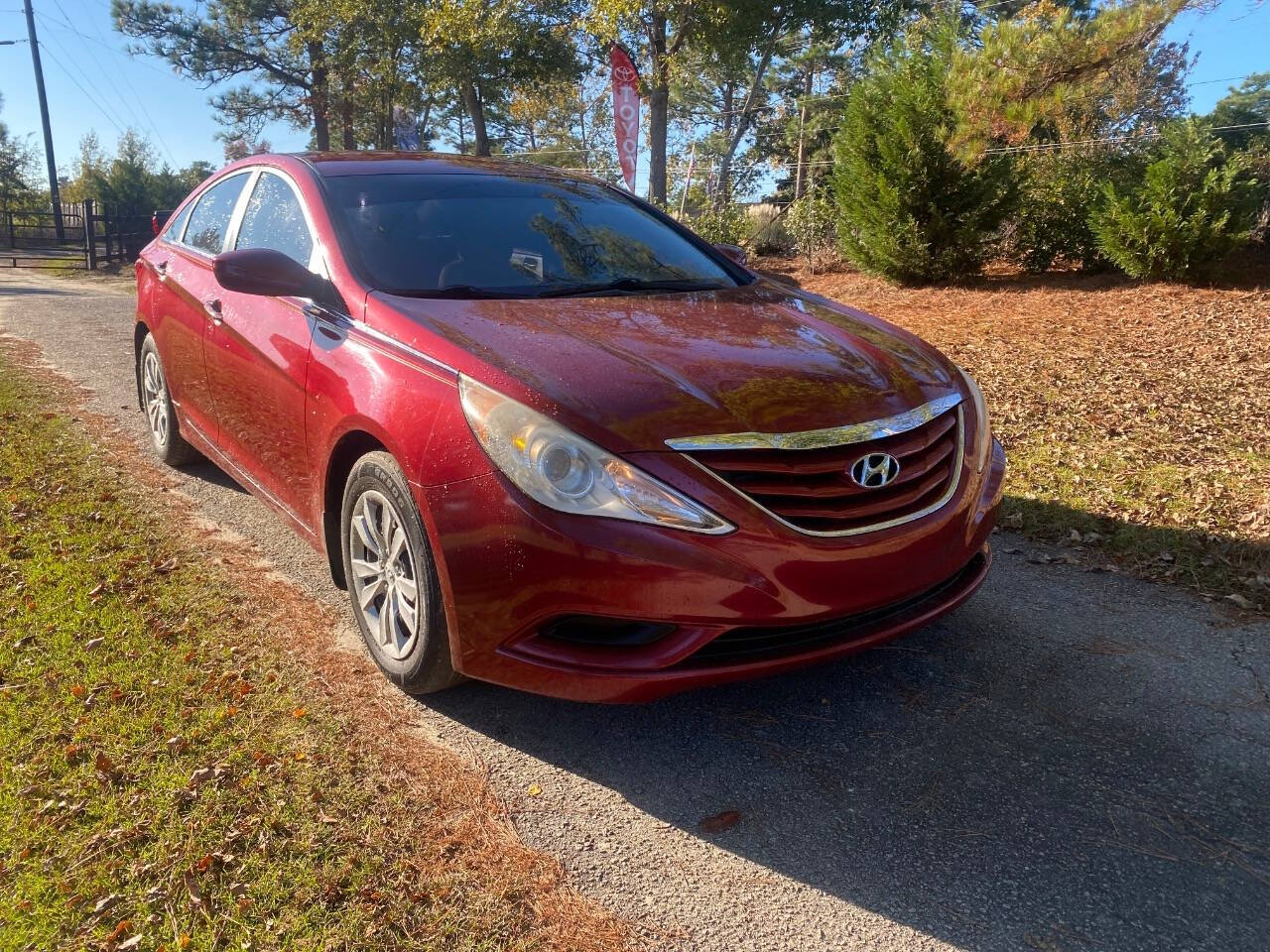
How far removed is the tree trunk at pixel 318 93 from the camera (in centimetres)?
2688

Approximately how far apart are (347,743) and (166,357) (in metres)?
3.01

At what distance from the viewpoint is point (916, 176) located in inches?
426

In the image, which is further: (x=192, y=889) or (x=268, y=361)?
(x=268, y=361)

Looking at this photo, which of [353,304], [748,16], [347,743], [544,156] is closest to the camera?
[347,743]

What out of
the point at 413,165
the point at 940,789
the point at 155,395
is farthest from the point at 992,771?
the point at 155,395

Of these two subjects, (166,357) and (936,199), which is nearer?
(166,357)

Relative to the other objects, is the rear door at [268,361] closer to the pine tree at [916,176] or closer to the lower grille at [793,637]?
the lower grille at [793,637]

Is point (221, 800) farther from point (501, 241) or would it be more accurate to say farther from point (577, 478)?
point (501, 241)

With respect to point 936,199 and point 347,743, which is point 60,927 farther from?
point 936,199

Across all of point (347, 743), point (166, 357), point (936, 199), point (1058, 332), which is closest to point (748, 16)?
point (936, 199)

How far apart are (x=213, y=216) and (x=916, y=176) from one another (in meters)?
8.40

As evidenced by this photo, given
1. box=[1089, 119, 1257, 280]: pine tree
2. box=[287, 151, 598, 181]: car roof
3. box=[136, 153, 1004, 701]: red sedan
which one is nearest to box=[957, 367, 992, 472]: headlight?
box=[136, 153, 1004, 701]: red sedan

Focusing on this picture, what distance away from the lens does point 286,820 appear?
7.64 feet

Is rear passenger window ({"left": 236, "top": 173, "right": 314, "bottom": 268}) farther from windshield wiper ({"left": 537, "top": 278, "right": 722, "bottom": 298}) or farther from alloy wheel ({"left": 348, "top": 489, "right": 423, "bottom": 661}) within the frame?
alloy wheel ({"left": 348, "top": 489, "right": 423, "bottom": 661})
